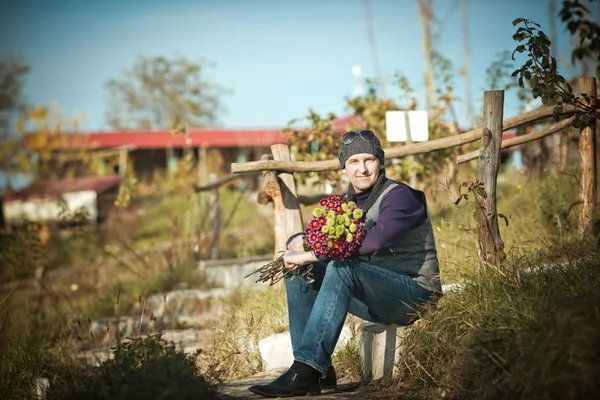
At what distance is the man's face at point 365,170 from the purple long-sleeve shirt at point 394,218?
209 millimetres

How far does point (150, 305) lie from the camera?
27.7 feet

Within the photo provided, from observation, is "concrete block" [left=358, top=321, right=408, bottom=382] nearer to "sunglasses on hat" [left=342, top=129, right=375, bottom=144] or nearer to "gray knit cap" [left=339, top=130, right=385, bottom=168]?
"gray knit cap" [left=339, top=130, right=385, bottom=168]

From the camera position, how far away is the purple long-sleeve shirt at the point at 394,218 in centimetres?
359

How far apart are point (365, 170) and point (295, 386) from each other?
4.31 ft

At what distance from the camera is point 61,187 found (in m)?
23.6

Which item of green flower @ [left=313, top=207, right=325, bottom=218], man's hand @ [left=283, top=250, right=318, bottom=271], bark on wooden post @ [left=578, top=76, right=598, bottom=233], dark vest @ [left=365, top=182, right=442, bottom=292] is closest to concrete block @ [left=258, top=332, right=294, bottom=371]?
man's hand @ [left=283, top=250, right=318, bottom=271]

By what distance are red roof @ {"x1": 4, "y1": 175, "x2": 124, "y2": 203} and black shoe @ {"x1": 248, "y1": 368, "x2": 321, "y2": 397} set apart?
68.3ft

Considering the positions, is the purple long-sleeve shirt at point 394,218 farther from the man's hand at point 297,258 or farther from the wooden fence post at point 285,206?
the wooden fence post at point 285,206

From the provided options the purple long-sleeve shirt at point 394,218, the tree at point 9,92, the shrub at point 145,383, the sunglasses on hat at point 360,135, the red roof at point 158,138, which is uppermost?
the tree at point 9,92

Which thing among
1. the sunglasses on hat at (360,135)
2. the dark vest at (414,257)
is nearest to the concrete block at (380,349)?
the dark vest at (414,257)

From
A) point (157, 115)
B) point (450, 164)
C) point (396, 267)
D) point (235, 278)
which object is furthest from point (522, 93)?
point (157, 115)

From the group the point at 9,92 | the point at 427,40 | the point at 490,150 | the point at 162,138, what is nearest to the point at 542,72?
the point at 490,150

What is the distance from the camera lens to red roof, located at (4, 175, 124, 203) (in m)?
23.3

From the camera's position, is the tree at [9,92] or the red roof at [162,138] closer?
the red roof at [162,138]
